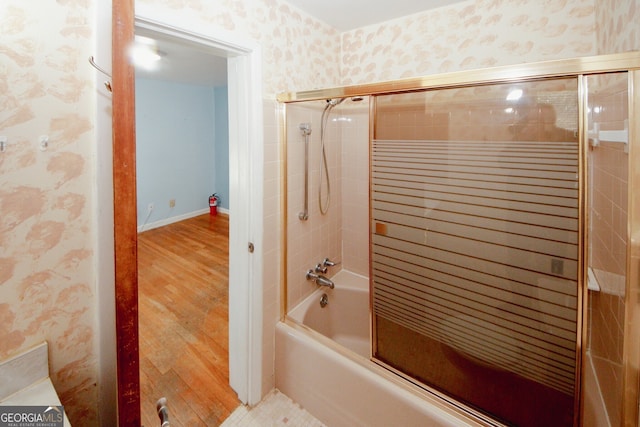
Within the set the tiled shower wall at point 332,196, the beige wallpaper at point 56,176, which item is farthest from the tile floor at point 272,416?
the beige wallpaper at point 56,176

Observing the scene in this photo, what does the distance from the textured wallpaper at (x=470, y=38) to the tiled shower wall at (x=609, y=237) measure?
474mm

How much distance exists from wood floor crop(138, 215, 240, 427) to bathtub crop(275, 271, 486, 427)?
0.45m

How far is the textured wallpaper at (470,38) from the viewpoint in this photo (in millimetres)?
1499

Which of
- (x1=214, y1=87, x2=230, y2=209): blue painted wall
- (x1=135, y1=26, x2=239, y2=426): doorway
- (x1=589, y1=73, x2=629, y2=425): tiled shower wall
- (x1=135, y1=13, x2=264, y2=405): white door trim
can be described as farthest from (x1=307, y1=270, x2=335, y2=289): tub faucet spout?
(x1=214, y1=87, x2=230, y2=209): blue painted wall

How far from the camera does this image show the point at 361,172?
228 centimetres

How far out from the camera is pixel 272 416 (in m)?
1.65

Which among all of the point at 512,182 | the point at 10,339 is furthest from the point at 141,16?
the point at 512,182

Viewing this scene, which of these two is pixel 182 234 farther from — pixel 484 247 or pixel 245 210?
pixel 484 247

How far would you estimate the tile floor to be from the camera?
161cm

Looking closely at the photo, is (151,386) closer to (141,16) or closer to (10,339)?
(10,339)

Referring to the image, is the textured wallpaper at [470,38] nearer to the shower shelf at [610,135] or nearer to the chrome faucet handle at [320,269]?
the shower shelf at [610,135]

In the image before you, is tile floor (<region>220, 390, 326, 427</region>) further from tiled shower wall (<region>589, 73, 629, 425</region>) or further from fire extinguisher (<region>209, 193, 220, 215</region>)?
fire extinguisher (<region>209, 193, 220, 215</region>)

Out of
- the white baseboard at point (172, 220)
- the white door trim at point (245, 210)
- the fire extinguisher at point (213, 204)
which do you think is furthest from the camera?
the fire extinguisher at point (213, 204)

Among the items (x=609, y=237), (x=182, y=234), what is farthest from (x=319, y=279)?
(x=182, y=234)
